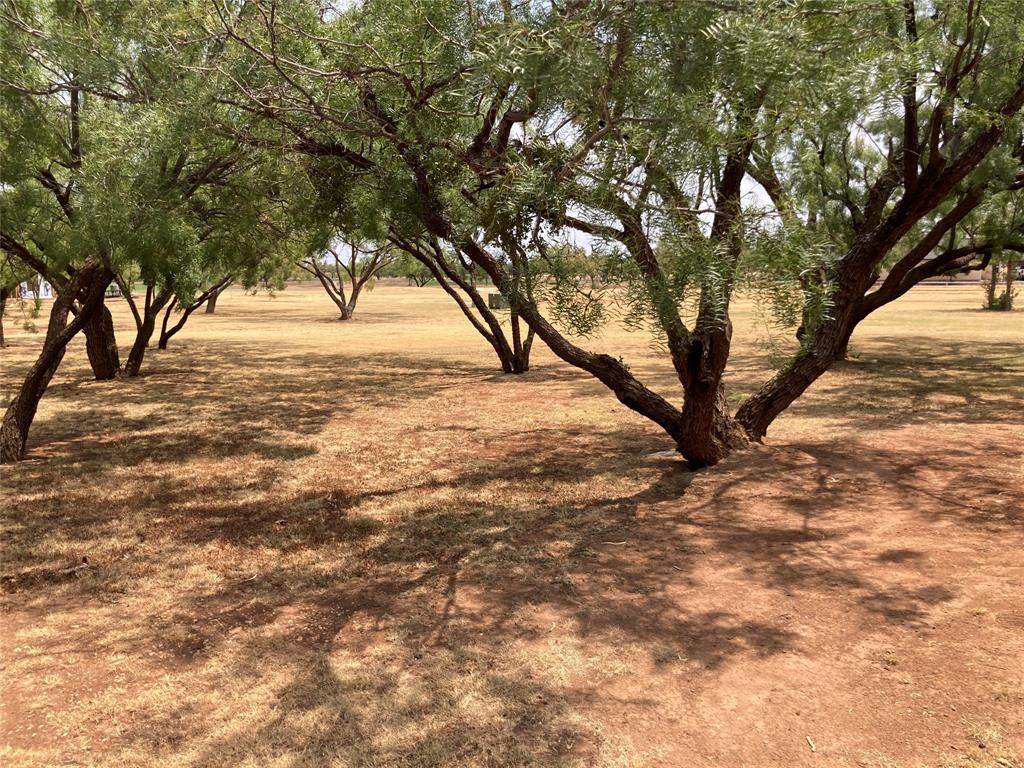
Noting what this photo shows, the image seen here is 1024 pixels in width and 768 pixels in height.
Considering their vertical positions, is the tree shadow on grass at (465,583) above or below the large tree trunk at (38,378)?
below

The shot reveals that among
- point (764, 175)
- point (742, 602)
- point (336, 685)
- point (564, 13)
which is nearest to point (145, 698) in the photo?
point (336, 685)

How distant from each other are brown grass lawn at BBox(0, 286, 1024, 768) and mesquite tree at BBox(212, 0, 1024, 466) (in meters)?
1.54

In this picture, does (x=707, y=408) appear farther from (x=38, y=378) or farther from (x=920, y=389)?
(x=920, y=389)

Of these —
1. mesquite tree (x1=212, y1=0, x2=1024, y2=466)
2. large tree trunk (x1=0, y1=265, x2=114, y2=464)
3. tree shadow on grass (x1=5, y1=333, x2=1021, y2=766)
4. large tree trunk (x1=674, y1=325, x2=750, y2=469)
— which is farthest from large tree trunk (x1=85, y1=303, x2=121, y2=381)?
large tree trunk (x1=674, y1=325, x2=750, y2=469)

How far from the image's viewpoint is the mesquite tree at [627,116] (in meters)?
4.20

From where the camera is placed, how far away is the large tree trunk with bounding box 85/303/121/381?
15.2 m

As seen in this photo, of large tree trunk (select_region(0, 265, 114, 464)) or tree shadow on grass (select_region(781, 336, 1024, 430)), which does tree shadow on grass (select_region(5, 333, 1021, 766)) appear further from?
tree shadow on grass (select_region(781, 336, 1024, 430))

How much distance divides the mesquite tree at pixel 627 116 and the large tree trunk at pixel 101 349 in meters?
9.96

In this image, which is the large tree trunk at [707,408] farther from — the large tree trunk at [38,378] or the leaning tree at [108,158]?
the large tree trunk at [38,378]

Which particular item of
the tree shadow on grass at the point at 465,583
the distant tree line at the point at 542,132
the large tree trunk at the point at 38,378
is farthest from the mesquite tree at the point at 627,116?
the large tree trunk at the point at 38,378

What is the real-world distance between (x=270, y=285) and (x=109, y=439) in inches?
876

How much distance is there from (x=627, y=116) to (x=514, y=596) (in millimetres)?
2992

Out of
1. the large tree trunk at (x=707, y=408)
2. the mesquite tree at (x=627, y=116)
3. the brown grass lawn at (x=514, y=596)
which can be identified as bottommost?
the brown grass lawn at (x=514, y=596)

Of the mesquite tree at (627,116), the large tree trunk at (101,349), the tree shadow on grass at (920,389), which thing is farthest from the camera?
the large tree trunk at (101,349)
